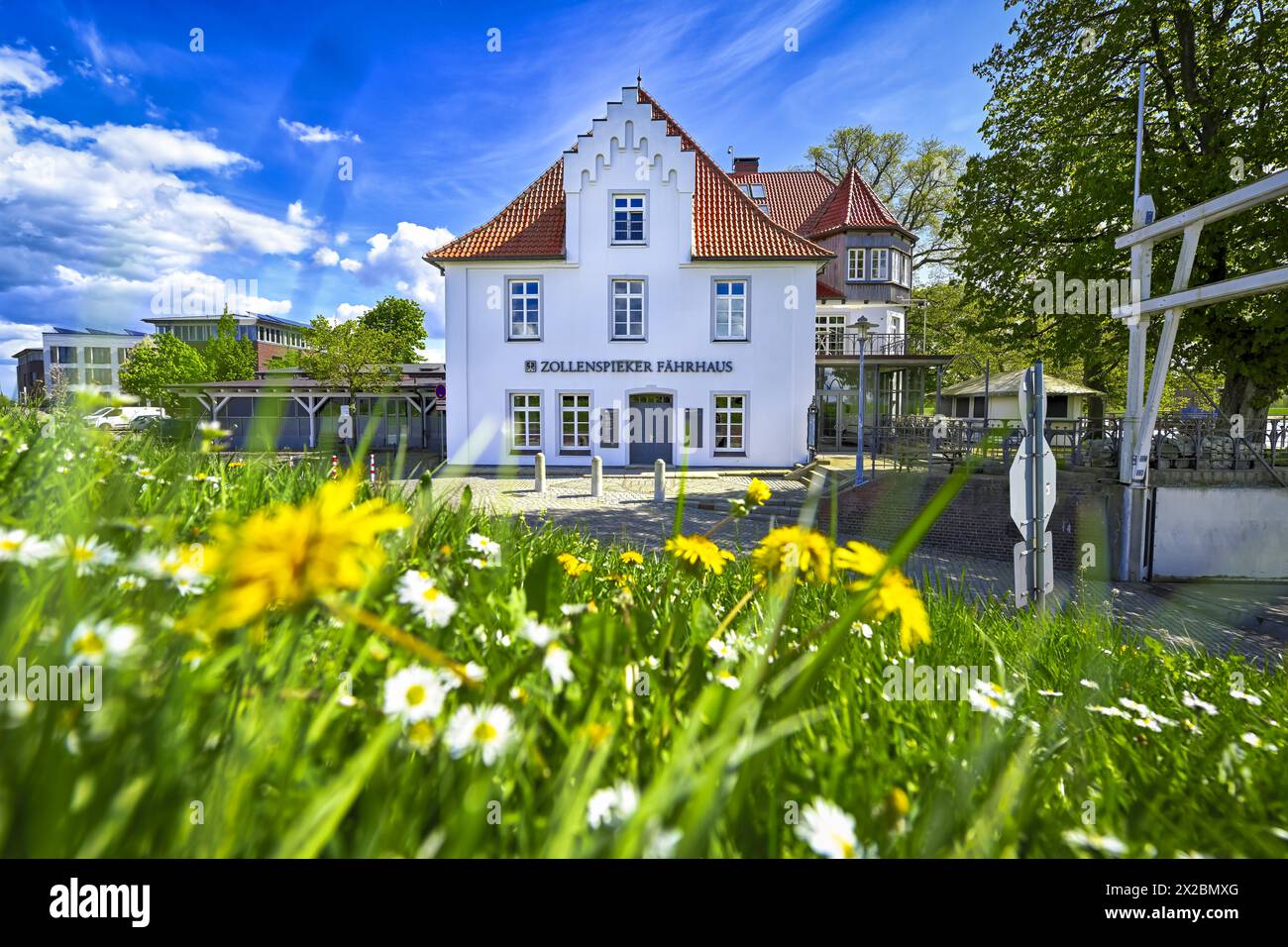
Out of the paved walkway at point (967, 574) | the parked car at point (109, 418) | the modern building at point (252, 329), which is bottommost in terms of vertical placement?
the paved walkway at point (967, 574)

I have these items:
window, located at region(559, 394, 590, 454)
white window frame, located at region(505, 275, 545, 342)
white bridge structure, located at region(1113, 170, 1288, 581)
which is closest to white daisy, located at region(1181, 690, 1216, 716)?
white bridge structure, located at region(1113, 170, 1288, 581)

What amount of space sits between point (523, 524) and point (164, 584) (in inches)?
96.6

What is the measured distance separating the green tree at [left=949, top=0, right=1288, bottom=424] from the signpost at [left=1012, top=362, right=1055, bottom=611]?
11667 mm

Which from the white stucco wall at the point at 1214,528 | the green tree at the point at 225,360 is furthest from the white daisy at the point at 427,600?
the green tree at the point at 225,360

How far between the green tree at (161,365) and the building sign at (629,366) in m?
28.7

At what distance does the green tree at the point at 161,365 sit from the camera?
131ft

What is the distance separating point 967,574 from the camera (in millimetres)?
9609

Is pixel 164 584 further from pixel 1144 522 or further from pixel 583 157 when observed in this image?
pixel 583 157

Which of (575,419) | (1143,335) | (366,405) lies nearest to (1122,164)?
(1143,335)

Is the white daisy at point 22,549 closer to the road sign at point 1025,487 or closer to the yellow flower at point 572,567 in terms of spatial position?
the yellow flower at point 572,567

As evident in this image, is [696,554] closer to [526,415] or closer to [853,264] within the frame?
[526,415]

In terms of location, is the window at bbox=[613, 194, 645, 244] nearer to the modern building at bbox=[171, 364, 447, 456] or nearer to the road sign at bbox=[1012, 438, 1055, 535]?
the modern building at bbox=[171, 364, 447, 456]

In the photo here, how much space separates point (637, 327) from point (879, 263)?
55.3ft

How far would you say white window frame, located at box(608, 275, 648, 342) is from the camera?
22.3 m
